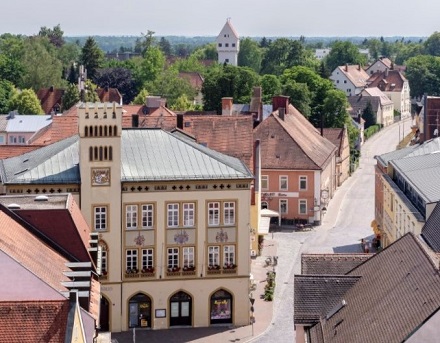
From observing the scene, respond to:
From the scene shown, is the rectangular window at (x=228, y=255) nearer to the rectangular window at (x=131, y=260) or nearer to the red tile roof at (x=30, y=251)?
the rectangular window at (x=131, y=260)

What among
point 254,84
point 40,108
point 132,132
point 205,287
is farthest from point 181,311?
point 40,108

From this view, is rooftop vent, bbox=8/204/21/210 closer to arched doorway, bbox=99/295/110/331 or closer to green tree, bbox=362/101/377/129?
arched doorway, bbox=99/295/110/331

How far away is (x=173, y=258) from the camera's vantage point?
A: 56.6 meters

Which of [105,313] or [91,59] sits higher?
[91,59]

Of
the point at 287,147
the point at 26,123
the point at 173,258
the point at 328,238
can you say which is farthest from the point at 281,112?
the point at 26,123

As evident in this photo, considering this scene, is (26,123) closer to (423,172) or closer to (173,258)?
(173,258)

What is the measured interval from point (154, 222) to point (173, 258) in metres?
2.27

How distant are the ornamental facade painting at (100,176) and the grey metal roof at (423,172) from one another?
57.4ft

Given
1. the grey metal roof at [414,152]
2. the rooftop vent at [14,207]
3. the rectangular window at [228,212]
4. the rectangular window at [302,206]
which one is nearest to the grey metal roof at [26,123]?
the rectangular window at [302,206]

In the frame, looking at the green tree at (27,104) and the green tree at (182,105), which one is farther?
the green tree at (182,105)

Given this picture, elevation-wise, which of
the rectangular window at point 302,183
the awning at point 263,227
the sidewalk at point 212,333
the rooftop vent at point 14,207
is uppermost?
the rooftop vent at point 14,207

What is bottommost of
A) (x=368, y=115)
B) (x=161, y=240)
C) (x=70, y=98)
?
(x=368, y=115)

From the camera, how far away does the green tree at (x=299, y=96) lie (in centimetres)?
11706

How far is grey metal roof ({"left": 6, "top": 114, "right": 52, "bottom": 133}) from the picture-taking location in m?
116
